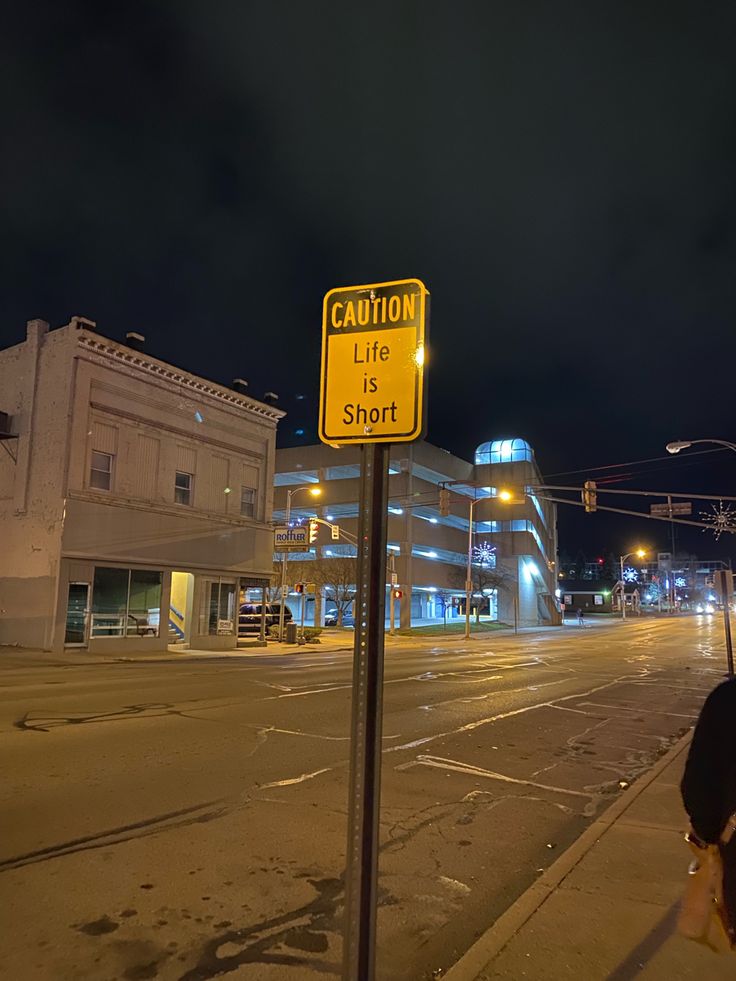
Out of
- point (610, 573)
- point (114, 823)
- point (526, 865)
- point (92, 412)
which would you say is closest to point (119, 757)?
point (114, 823)

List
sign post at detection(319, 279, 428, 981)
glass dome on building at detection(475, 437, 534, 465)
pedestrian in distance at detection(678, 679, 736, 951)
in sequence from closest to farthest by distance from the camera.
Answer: pedestrian in distance at detection(678, 679, 736, 951) → sign post at detection(319, 279, 428, 981) → glass dome on building at detection(475, 437, 534, 465)

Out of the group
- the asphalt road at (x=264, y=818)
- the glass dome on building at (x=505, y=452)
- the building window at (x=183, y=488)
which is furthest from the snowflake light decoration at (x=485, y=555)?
the asphalt road at (x=264, y=818)

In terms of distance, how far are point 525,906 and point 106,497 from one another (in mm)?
22287

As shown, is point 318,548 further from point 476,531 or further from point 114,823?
point 114,823

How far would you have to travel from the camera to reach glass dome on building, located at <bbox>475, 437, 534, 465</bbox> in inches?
2859

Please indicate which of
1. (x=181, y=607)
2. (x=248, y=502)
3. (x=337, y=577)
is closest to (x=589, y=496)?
(x=248, y=502)

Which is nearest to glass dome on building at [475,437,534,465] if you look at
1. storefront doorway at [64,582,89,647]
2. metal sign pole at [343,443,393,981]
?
storefront doorway at [64,582,89,647]

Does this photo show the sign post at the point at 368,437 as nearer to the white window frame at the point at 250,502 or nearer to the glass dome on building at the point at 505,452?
the white window frame at the point at 250,502

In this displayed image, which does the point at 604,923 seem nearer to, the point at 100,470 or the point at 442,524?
the point at 100,470

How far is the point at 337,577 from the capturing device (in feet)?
162

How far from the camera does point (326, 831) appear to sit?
5934 millimetres

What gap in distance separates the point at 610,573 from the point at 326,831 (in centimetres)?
14604

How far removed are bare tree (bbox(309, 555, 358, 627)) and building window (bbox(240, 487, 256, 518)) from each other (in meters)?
16.8

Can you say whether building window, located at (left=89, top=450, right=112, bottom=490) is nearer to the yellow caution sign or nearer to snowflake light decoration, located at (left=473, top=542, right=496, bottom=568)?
the yellow caution sign
